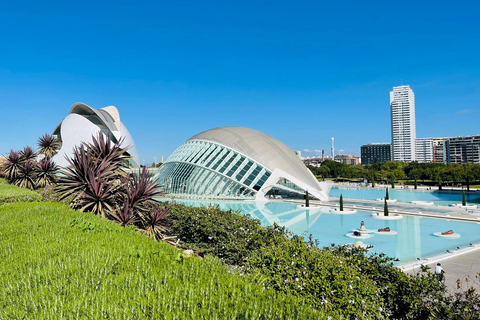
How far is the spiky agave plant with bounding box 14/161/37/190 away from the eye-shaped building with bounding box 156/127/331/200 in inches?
607

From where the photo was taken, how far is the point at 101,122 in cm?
4772

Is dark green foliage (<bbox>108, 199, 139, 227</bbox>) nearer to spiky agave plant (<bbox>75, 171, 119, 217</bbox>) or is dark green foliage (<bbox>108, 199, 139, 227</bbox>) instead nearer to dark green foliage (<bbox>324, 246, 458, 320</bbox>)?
spiky agave plant (<bbox>75, 171, 119, 217</bbox>)

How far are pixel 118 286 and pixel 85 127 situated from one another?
44438 mm

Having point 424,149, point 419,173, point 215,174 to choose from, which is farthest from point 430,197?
point 424,149

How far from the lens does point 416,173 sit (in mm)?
60438

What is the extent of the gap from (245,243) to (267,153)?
25.6m

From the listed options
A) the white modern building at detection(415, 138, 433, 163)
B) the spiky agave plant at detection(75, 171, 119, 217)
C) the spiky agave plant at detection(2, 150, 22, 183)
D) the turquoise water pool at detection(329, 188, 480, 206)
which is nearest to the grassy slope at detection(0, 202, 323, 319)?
the spiky agave plant at detection(75, 171, 119, 217)

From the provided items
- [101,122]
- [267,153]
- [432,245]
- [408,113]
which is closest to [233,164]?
[267,153]

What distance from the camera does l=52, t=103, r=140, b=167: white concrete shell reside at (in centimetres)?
4150

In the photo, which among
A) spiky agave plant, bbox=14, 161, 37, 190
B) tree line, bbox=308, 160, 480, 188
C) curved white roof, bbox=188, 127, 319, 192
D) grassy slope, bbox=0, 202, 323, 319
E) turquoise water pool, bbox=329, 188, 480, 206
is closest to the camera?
grassy slope, bbox=0, 202, 323, 319

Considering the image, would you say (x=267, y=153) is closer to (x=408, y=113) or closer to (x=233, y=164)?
(x=233, y=164)

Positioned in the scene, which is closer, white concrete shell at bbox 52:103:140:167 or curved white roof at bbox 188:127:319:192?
curved white roof at bbox 188:127:319:192

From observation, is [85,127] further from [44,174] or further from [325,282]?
[325,282]

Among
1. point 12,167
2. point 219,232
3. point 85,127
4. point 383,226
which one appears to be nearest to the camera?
point 219,232
